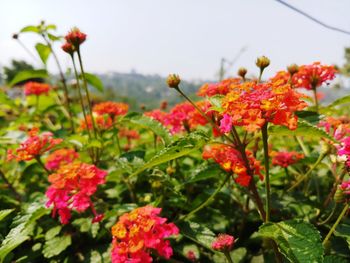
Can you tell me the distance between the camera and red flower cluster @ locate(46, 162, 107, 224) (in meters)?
1.34

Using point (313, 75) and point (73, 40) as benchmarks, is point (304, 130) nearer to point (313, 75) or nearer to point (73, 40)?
point (313, 75)

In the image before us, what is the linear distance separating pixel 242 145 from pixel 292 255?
355mm

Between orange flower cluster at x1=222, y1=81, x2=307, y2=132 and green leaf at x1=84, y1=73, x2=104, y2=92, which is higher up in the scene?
green leaf at x1=84, y1=73, x2=104, y2=92

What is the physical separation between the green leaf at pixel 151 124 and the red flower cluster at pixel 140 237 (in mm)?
414

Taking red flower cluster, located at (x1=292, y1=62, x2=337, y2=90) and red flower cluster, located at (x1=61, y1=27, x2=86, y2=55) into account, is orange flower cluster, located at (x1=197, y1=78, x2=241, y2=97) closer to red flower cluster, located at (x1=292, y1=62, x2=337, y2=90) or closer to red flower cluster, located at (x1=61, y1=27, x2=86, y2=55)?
red flower cluster, located at (x1=292, y1=62, x2=337, y2=90)

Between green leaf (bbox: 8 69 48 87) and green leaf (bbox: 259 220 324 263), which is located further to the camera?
green leaf (bbox: 8 69 48 87)

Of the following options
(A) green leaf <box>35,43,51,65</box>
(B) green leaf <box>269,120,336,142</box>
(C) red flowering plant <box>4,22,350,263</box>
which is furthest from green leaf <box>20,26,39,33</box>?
(B) green leaf <box>269,120,336,142</box>

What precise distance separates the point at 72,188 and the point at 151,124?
16.4 inches

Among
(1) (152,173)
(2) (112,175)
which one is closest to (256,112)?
(1) (152,173)

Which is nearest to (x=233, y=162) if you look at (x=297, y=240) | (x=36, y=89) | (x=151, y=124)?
(x=297, y=240)

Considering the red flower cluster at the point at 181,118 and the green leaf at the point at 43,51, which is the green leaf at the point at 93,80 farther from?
the red flower cluster at the point at 181,118

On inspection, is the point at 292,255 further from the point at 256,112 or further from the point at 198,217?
the point at 198,217

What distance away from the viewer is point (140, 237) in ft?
3.41

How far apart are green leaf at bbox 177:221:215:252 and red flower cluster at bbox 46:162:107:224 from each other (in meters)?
0.32
